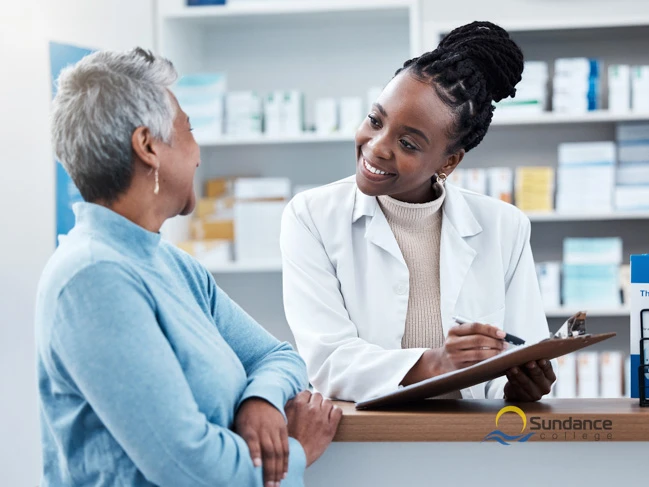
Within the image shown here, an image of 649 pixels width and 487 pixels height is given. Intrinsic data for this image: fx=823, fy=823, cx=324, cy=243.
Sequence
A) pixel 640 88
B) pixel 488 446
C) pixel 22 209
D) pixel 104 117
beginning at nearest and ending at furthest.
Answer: pixel 104 117 → pixel 488 446 → pixel 22 209 → pixel 640 88

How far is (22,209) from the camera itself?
9.52ft

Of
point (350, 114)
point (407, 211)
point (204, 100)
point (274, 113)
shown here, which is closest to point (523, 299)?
point (407, 211)

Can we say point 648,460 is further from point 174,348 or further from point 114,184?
point 114,184

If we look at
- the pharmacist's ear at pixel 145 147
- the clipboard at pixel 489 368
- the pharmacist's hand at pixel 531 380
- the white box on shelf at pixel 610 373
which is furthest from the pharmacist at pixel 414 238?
the white box on shelf at pixel 610 373

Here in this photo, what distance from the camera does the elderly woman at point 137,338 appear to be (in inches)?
40.8

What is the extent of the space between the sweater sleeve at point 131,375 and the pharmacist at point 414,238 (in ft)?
1.92

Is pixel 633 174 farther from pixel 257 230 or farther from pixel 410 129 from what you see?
pixel 410 129

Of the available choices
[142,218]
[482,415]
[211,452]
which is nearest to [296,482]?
[211,452]

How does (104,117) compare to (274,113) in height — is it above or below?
below

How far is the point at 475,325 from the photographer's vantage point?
1.45 m

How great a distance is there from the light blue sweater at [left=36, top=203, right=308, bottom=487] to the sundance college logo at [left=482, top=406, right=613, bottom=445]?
0.36 m

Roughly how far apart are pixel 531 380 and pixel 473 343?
122 mm

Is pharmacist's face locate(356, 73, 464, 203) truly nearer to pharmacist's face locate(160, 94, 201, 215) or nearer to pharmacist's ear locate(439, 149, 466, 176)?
pharmacist's ear locate(439, 149, 466, 176)

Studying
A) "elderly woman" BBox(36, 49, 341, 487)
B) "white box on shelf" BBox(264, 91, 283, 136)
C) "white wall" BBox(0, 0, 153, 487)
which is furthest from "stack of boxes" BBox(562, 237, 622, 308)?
"elderly woman" BBox(36, 49, 341, 487)
